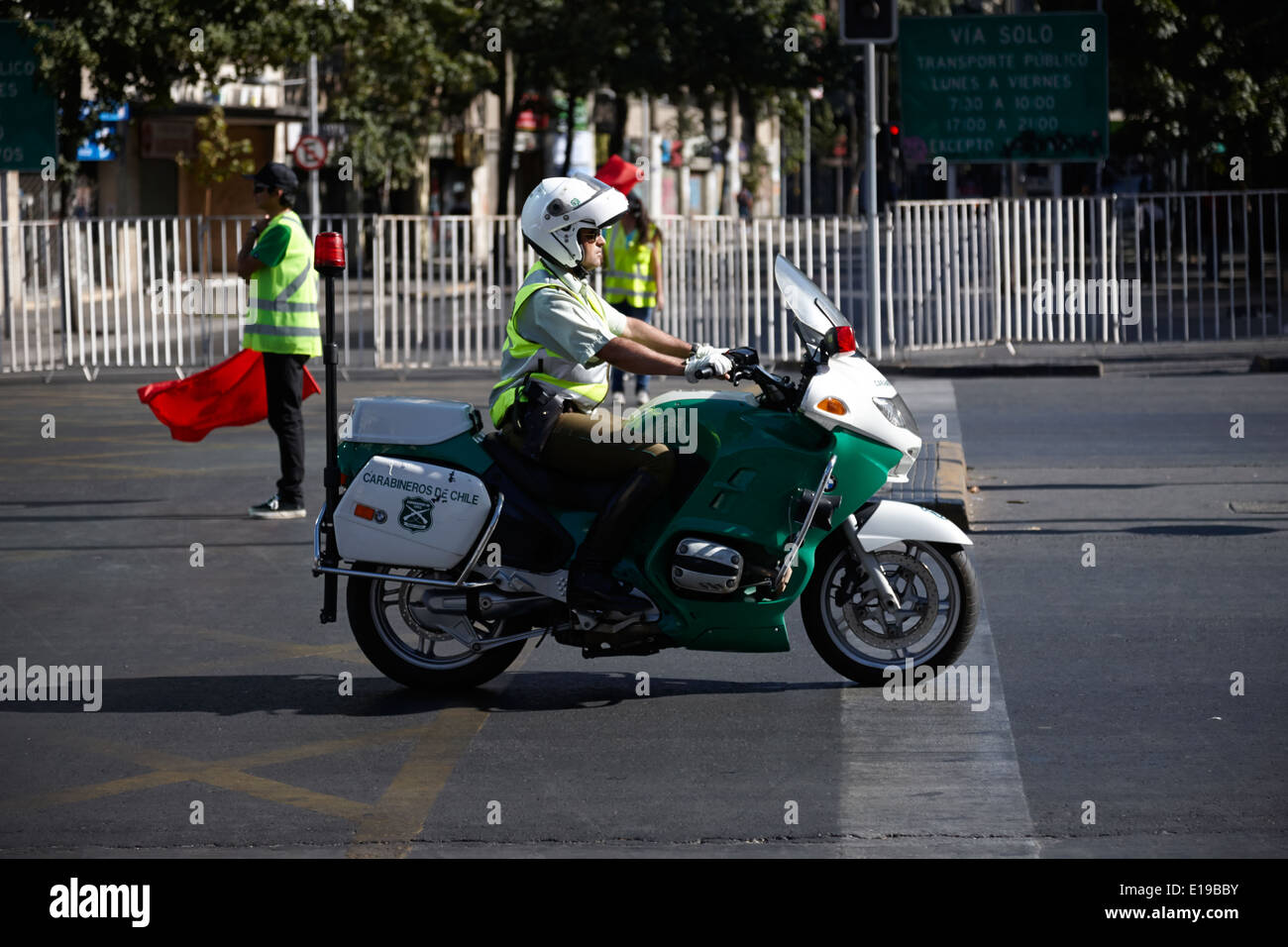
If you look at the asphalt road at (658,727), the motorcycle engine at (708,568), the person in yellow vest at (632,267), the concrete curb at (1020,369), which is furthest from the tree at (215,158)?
the motorcycle engine at (708,568)

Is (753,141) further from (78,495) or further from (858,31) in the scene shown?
(78,495)

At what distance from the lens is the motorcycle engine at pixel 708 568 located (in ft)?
21.4

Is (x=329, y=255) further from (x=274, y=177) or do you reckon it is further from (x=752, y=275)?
(x=752, y=275)

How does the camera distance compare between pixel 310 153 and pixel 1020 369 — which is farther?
pixel 310 153

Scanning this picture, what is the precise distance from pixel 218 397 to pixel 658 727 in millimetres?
5559

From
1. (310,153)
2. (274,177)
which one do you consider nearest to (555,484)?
(274,177)

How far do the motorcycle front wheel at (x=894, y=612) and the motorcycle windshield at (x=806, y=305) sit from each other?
2.42 feet

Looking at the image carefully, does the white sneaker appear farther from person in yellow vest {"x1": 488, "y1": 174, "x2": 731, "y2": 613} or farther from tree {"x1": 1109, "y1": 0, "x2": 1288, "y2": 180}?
tree {"x1": 1109, "y1": 0, "x2": 1288, "y2": 180}

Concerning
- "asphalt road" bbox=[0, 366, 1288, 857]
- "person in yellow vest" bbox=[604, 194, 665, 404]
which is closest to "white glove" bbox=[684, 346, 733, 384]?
"asphalt road" bbox=[0, 366, 1288, 857]

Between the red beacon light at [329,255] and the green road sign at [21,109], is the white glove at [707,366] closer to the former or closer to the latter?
the red beacon light at [329,255]

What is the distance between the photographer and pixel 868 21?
18.6 metres

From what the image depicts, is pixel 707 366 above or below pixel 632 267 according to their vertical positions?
below

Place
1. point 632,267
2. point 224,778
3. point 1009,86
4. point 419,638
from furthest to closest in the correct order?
point 1009,86
point 632,267
point 419,638
point 224,778
